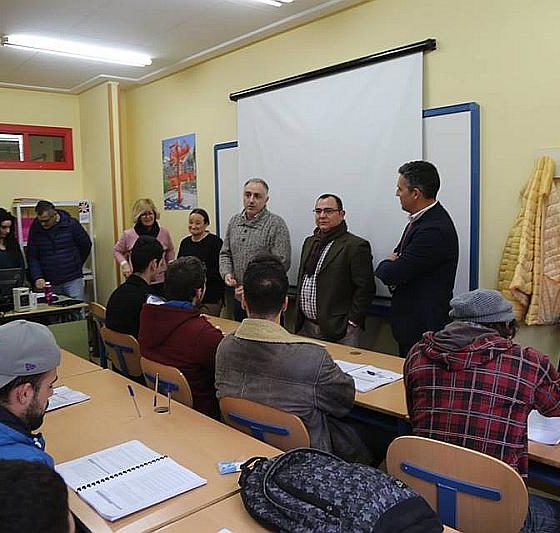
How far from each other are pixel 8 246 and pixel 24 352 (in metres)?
3.89

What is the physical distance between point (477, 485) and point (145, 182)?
17.8ft

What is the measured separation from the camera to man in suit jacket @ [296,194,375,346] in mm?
3543

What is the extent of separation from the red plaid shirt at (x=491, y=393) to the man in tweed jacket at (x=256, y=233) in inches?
93.0

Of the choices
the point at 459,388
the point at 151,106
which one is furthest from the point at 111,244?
the point at 459,388

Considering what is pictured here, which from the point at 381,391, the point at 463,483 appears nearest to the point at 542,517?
the point at 463,483

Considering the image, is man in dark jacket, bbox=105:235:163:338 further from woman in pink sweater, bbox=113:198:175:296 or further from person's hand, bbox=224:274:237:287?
woman in pink sweater, bbox=113:198:175:296

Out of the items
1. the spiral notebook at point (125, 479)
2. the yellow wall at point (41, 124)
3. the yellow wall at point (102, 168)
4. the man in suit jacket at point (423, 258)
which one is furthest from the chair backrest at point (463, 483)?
the yellow wall at point (41, 124)

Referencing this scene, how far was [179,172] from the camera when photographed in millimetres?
5770

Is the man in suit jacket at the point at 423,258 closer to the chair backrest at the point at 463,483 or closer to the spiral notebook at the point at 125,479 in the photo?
the chair backrest at the point at 463,483

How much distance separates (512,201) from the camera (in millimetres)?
3166

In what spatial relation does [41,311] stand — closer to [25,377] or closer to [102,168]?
[102,168]

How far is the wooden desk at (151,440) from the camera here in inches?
57.8

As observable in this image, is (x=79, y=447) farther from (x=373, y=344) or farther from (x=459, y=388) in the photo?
(x=373, y=344)

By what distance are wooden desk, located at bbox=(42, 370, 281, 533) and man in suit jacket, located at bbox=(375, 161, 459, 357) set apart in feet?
4.77
